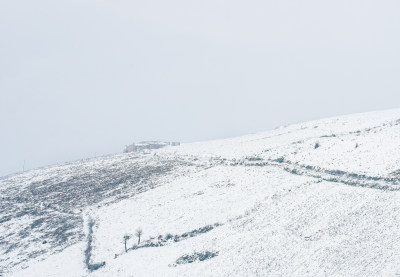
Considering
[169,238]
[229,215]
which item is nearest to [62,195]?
[169,238]

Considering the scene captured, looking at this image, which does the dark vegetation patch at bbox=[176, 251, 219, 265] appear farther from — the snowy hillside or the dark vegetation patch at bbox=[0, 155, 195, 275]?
the dark vegetation patch at bbox=[0, 155, 195, 275]

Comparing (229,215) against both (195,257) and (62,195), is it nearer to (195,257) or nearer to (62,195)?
(195,257)

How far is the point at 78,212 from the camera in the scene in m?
56.6

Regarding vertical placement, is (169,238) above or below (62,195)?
below

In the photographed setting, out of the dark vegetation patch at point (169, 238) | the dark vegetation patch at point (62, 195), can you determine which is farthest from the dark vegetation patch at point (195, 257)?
the dark vegetation patch at point (62, 195)

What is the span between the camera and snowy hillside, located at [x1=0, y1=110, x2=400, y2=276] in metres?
33.3

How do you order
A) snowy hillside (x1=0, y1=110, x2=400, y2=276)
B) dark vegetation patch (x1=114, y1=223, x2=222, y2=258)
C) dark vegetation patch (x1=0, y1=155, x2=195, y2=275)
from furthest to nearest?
dark vegetation patch (x1=0, y1=155, x2=195, y2=275) < dark vegetation patch (x1=114, y1=223, x2=222, y2=258) < snowy hillside (x1=0, y1=110, x2=400, y2=276)

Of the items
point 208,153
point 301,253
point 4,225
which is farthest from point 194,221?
point 208,153

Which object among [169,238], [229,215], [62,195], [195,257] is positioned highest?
[62,195]

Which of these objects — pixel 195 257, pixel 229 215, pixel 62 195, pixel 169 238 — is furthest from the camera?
pixel 62 195

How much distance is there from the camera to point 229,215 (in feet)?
146

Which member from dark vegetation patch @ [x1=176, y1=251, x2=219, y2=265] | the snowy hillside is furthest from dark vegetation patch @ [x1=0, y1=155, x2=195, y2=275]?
dark vegetation patch @ [x1=176, y1=251, x2=219, y2=265]

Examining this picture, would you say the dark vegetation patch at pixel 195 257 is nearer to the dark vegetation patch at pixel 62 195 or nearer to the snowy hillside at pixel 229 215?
the snowy hillside at pixel 229 215

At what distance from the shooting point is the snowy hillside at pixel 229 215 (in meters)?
33.3
